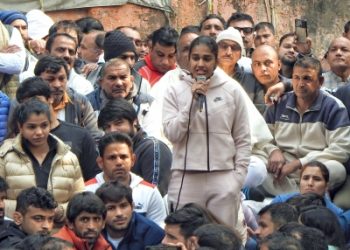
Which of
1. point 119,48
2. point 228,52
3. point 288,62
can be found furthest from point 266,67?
point 119,48

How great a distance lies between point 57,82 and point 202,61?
137cm

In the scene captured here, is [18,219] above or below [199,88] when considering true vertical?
below

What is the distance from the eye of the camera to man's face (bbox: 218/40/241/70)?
39.0 ft

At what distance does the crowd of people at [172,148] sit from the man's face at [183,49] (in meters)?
0.03

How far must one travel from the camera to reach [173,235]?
907 cm

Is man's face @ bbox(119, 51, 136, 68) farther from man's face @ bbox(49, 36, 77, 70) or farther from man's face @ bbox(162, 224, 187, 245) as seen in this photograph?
man's face @ bbox(162, 224, 187, 245)

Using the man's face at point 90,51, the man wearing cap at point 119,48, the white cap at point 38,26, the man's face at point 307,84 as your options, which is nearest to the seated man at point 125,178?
the man's face at point 307,84

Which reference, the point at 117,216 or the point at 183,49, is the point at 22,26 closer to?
the point at 183,49

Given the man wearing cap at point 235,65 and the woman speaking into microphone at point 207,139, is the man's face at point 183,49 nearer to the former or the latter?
the man wearing cap at point 235,65

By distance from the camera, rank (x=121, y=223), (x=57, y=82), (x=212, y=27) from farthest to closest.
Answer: (x=212, y=27) < (x=57, y=82) < (x=121, y=223)

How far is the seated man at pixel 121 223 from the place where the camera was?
30.7ft

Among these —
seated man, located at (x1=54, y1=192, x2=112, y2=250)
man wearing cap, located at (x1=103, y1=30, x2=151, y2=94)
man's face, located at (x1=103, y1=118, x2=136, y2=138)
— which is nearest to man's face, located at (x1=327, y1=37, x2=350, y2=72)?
man wearing cap, located at (x1=103, y1=30, x2=151, y2=94)

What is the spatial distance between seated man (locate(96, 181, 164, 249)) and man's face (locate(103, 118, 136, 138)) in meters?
1.01

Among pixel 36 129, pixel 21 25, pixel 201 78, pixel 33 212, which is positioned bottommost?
pixel 33 212
